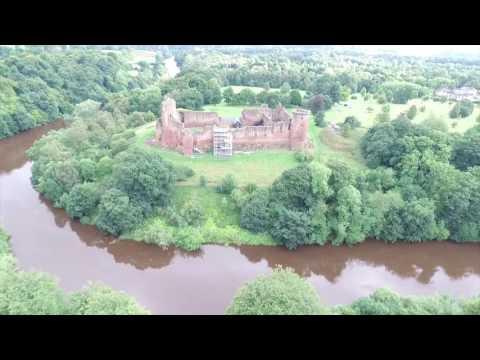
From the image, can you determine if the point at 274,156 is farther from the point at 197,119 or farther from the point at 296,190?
the point at 197,119

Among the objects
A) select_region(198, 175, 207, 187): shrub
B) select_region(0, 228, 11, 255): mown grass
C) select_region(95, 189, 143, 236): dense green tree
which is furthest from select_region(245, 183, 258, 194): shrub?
select_region(0, 228, 11, 255): mown grass

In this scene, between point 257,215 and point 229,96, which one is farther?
point 229,96

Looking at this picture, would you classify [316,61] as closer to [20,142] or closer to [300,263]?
[20,142]

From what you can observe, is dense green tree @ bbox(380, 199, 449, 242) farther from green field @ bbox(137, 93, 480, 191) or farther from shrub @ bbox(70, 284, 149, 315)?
shrub @ bbox(70, 284, 149, 315)

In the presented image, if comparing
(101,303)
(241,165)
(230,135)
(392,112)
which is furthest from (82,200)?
(392,112)

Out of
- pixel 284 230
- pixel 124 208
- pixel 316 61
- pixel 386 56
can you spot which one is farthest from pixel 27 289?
pixel 386 56

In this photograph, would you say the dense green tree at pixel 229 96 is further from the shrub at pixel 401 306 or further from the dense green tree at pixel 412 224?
the shrub at pixel 401 306

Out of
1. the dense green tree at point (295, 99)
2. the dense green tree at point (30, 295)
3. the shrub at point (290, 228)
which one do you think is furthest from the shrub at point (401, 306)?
the dense green tree at point (295, 99)
